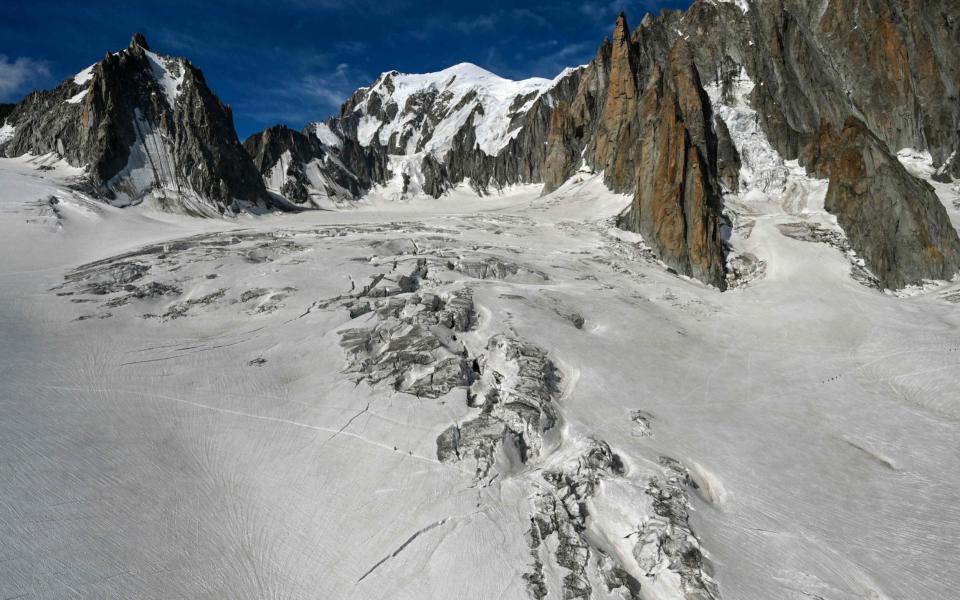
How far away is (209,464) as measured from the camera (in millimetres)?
9438

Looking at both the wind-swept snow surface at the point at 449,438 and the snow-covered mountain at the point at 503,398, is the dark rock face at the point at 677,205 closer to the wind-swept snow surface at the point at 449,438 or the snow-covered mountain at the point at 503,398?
the snow-covered mountain at the point at 503,398

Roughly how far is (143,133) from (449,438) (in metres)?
57.6

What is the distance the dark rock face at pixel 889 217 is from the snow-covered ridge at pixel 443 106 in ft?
269

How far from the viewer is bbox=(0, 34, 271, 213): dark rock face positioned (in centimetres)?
4641

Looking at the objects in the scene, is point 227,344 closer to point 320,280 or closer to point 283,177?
point 320,280

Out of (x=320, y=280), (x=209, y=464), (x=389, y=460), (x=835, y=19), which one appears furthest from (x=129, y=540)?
(x=835, y=19)

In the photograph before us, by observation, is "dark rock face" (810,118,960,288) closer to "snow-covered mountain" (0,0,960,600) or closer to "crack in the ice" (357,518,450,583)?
"snow-covered mountain" (0,0,960,600)

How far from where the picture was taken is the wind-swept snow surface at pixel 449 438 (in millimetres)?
7602

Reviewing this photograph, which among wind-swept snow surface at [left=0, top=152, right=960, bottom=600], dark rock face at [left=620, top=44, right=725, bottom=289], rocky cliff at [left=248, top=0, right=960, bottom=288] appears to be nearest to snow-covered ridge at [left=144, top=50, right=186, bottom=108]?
rocky cliff at [left=248, top=0, right=960, bottom=288]

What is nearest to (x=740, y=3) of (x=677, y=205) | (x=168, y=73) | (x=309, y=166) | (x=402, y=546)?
(x=677, y=205)

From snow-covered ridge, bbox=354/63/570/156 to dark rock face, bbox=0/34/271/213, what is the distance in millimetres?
64969

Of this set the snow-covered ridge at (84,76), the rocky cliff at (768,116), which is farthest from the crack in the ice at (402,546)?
the snow-covered ridge at (84,76)

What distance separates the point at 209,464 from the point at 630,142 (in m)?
50.0

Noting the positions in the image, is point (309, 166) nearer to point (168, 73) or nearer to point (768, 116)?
point (168, 73)
